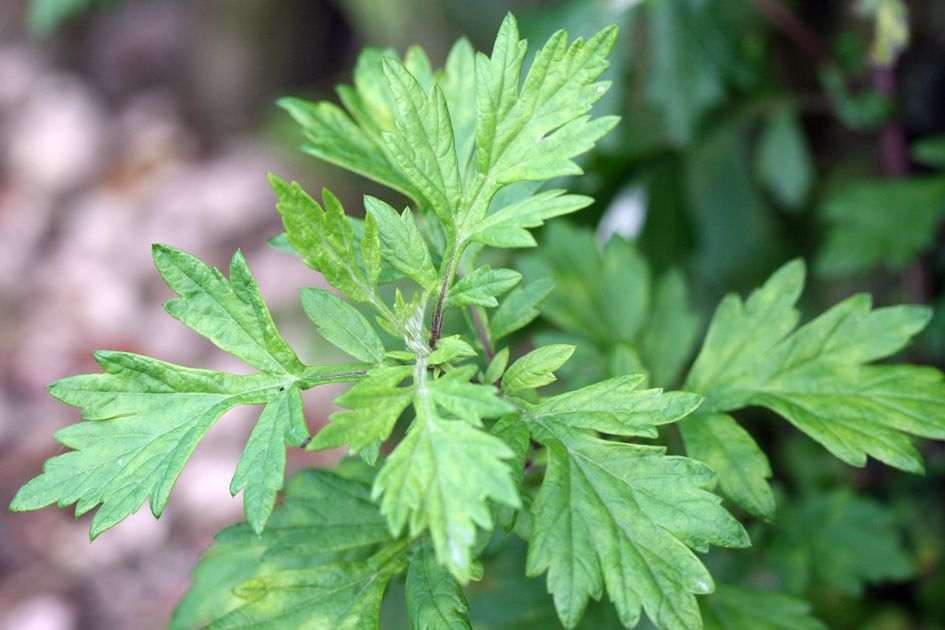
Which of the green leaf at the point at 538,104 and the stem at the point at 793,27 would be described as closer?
the green leaf at the point at 538,104

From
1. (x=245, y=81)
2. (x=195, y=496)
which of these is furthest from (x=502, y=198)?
(x=245, y=81)

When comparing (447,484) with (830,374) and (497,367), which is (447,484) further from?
(830,374)

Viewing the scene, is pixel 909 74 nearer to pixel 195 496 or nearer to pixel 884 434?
pixel 884 434

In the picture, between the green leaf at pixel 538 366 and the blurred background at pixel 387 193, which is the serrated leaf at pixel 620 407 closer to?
the green leaf at pixel 538 366

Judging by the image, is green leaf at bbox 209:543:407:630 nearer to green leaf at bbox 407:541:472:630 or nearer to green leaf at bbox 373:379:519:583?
green leaf at bbox 407:541:472:630

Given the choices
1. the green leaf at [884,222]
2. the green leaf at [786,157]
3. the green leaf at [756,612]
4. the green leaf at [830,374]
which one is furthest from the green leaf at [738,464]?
the green leaf at [786,157]

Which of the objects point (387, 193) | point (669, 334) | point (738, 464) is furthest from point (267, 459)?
point (387, 193)
